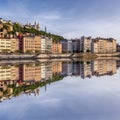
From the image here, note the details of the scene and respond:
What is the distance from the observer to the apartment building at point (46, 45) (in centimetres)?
8444

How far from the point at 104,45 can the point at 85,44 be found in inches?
640

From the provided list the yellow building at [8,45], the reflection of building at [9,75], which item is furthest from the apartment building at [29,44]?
the reflection of building at [9,75]

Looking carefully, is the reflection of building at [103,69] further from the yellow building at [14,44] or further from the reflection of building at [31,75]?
the yellow building at [14,44]

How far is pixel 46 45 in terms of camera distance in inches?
3386

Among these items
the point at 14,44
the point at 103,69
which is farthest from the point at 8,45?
the point at 103,69

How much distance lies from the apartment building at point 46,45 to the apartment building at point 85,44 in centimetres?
1720

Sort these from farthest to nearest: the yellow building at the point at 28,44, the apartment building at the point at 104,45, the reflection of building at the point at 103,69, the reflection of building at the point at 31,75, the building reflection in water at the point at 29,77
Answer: the apartment building at the point at 104,45 < the yellow building at the point at 28,44 < the reflection of building at the point at 103,69 < the reflection of building at the point at 31,75 < the building reflection in water at the point at 29,77

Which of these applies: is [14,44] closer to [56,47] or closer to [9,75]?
[56,47]

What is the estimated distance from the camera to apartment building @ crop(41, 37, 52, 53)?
277ft

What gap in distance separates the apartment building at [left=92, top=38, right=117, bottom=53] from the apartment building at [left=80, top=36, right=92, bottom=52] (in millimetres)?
1452

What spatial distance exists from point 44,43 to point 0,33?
18240mm

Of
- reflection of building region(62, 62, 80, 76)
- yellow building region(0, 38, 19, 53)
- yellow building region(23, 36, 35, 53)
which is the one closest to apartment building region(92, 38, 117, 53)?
yellow building region(23, 36, 35, 53)

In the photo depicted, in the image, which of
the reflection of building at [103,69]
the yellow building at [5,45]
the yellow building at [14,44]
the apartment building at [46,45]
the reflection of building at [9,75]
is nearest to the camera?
the reflection of building at [9,75]

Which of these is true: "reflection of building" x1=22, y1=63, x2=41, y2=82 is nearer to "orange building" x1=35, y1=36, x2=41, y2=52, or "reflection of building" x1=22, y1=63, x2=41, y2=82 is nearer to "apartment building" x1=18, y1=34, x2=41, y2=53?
"apartment building" x1=18, y1=34, x2=41, y2=53
